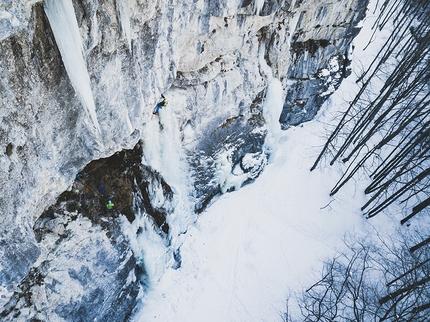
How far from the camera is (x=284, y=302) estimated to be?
10.1m

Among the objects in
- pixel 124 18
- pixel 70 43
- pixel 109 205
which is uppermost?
pixel 124 18

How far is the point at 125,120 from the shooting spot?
678 centimetres

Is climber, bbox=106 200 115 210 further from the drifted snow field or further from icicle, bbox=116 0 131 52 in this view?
icicle, bbox=116 0 131 52

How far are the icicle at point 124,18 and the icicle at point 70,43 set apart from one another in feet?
3.43

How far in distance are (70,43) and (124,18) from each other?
4.08ft

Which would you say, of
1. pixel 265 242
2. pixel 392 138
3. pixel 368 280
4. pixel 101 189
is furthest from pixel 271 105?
pixel 101 189

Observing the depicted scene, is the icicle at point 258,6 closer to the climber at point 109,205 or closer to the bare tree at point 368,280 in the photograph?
the climber at point 109,205

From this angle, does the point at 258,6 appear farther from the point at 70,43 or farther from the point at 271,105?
the point at 70,43

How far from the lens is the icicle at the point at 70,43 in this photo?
4.12 m

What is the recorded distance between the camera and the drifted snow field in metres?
9.84

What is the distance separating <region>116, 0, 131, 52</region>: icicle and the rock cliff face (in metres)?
0.03

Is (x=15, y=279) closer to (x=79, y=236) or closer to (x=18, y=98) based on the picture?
(x=79, y=236)

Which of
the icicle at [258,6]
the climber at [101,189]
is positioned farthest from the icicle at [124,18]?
the icicle at [258,6]

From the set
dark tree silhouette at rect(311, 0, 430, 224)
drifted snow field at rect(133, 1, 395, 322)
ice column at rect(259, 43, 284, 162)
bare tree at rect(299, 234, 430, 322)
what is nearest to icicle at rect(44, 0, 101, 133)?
drifted snow field at rect(133, 1, 395, 322)
